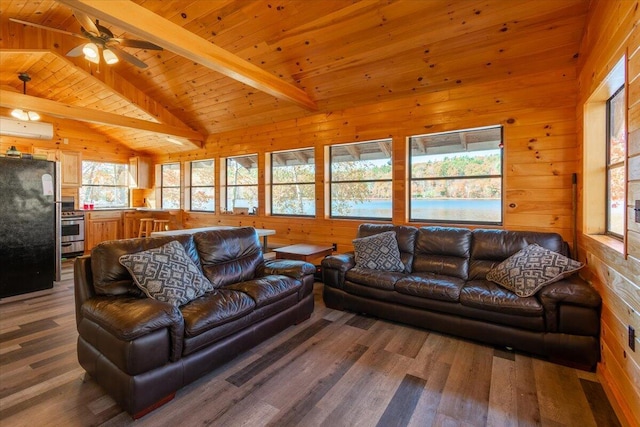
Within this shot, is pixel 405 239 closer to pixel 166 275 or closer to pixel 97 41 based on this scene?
pixel 166 275

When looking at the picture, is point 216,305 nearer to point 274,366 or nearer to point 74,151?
point 274,366

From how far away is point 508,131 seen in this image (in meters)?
3.58

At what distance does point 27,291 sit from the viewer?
13.2ft

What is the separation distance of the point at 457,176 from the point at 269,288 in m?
2.85

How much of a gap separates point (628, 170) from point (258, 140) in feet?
16.8

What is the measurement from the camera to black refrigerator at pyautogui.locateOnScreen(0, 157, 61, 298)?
384 cm

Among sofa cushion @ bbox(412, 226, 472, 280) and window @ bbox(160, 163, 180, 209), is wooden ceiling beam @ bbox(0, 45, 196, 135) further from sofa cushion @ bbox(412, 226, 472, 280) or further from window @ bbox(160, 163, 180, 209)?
sofa cushion @ bbox(412, 226, 472, 280)

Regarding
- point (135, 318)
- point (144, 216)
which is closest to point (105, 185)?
point (144, 216)

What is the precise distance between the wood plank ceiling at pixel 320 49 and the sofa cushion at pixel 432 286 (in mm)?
2434

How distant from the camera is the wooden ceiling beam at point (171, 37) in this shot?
2213mm

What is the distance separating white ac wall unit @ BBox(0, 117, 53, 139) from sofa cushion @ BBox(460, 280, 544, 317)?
803cm

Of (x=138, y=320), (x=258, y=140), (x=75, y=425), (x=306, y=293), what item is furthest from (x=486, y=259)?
(x=258, y=140)

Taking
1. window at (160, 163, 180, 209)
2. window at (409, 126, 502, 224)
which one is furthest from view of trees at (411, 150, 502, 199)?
window at (160, 163, 180, 209)

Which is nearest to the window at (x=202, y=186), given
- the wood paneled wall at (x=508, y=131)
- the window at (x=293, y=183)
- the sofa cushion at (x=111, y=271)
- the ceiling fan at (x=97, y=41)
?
the window at (x=293, y=183)
